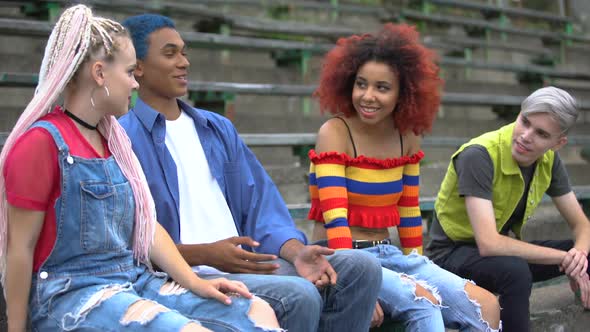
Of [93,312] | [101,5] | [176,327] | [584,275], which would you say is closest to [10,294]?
[93,312]

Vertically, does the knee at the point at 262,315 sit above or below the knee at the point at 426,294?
above

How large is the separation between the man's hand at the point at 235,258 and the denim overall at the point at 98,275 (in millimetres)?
187

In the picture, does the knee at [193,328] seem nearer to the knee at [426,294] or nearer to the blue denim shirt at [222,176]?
the blue denim shirt at [222,176]

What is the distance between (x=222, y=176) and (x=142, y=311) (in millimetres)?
714

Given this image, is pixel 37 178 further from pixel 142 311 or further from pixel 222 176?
pixel 222 176

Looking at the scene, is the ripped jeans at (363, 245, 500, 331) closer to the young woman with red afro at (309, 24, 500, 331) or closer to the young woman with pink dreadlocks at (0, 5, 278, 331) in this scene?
the young woman with red afro at (309, 24, 500, 331)

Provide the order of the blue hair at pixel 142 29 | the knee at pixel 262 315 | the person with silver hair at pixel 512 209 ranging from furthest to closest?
the person with silver hair at pixel 512 209
the blue hair at pixel 142 29
the knee at pixel 262 315

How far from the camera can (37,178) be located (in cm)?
188

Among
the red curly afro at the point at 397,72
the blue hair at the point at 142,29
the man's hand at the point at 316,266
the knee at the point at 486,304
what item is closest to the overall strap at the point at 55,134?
the blue hair at the point at 142,29

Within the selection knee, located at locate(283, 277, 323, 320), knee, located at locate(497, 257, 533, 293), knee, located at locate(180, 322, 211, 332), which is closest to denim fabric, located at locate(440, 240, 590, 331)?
knee, located at locate(497, 257, 533, 293)

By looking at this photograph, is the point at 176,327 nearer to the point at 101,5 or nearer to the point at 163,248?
the point at 163,248

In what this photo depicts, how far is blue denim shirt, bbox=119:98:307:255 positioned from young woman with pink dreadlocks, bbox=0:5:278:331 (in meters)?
0.24

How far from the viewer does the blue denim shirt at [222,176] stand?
238 cm

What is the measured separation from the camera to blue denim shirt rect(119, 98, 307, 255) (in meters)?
2.38
